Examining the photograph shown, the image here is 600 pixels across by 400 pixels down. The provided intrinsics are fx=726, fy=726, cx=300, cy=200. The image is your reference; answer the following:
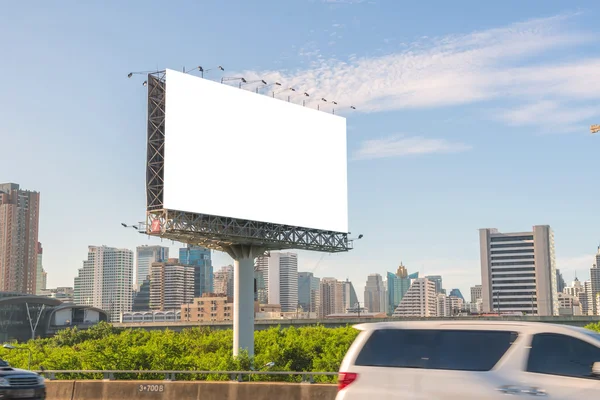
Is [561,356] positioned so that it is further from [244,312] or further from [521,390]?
[244,312]

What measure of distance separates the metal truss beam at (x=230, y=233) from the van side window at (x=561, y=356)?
44120mm

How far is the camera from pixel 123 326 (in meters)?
133

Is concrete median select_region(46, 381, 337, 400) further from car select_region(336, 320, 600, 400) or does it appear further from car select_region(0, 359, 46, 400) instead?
car select_region(336, 320, 600, 400)

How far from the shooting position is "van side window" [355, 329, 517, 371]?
10406mm

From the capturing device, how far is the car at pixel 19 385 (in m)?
18.1

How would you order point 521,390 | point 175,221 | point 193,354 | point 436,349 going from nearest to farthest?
1. point 521,390
2. point 436,349
3. point 175,221
4. point 193,354

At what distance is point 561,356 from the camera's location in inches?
394

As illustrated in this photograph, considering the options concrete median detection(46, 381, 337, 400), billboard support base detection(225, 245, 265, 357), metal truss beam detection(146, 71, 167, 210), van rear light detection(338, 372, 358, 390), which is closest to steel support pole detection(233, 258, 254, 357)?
billboard support base detection(225, 245, 265, 357)

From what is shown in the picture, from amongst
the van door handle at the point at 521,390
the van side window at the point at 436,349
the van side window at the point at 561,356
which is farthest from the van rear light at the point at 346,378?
the van side window at the point at 561,356

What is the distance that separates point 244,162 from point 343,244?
15.0 m

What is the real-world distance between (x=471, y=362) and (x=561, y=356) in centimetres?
123

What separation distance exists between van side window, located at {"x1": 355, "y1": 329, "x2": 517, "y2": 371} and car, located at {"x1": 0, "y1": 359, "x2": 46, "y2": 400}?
10.9 meters

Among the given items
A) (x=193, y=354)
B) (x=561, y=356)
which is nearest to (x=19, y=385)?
(x=561, y=356)

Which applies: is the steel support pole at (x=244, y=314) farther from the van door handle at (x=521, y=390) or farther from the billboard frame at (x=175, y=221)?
the van door handle at (x=521, y=390)
